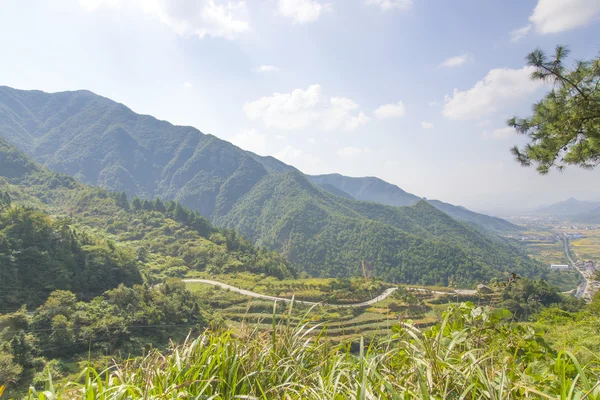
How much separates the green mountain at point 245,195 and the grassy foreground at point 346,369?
66.0 m

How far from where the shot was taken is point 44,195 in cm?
7100

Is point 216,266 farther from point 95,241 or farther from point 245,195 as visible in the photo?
point 245,195

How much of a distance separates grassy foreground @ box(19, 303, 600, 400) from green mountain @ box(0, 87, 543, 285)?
217ft

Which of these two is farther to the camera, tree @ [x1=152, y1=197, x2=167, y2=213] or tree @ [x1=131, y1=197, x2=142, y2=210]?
tree @ [x1=152, y1=197, x2=167, y2=213]

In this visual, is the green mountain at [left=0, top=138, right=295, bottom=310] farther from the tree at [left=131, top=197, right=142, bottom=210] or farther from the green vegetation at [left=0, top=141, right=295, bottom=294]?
the tree at [left=131, top=197, right=142, bottom=210]

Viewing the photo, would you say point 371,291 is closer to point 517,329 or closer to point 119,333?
point 119,333

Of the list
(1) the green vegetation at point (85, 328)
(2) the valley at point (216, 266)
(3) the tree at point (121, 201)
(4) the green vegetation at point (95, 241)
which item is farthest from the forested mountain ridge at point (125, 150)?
(1) the green vegetation at point (85, 328)

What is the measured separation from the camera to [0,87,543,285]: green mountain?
7225 cm

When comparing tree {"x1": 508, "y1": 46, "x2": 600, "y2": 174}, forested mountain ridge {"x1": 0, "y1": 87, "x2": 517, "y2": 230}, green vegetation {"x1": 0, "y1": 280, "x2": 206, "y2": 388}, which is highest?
forested mountain ridge {"x1": 0, "y1": 87, "x2": 517, "y2": 230}

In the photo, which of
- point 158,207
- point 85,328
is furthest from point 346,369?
point 158,207

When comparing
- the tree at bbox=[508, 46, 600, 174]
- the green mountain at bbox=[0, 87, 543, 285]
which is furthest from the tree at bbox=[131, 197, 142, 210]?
the tree at bbox=[508, 46, 600, 174]

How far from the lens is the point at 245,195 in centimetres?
13825

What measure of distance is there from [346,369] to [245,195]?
13885 cm

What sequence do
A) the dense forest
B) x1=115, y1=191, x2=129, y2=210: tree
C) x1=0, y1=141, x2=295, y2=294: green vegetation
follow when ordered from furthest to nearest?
x1=115, y1=191, x2=129, y2=210: tree, the dense forest, x1=0, y1=141, x2=295, y2=294: green vegetation
